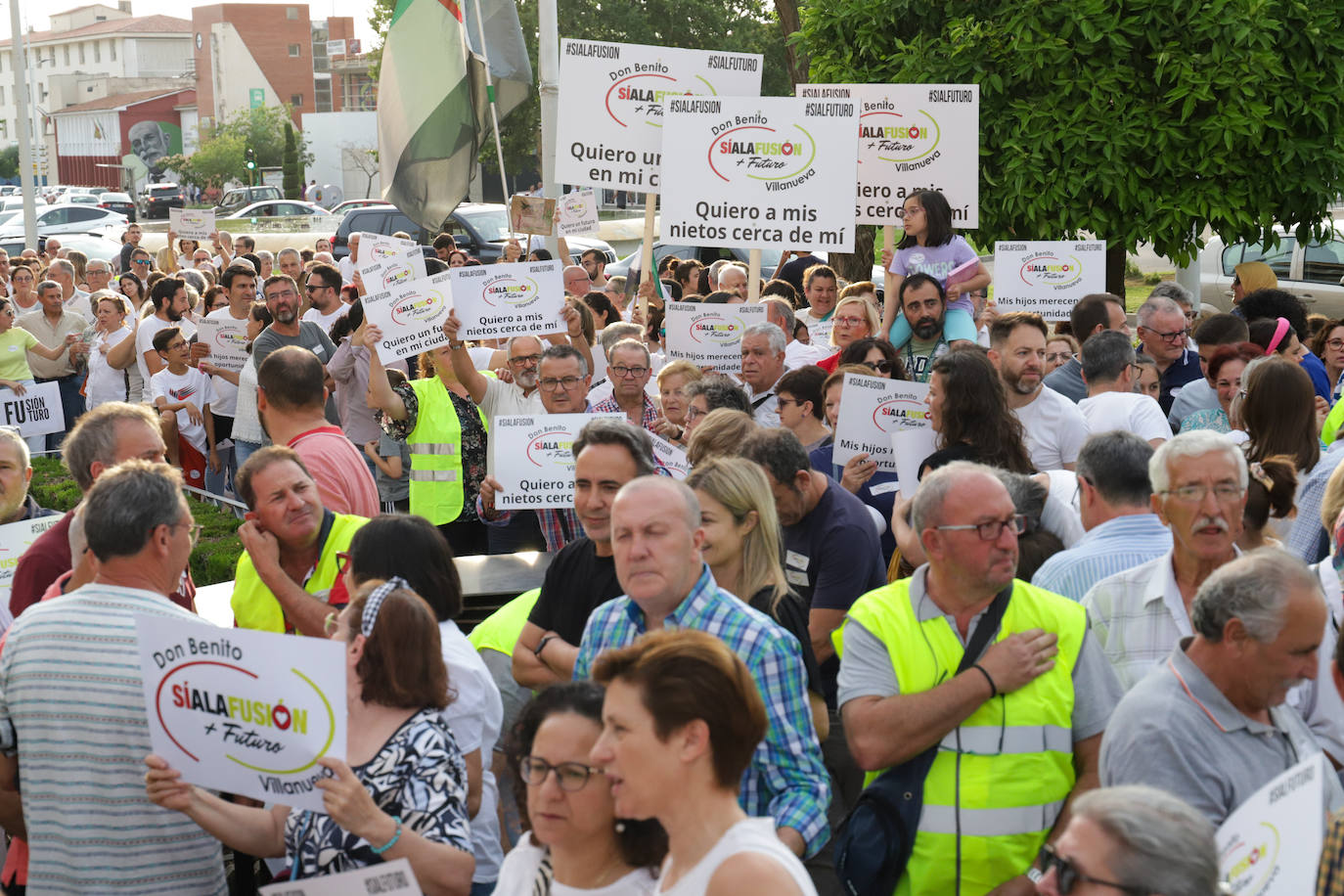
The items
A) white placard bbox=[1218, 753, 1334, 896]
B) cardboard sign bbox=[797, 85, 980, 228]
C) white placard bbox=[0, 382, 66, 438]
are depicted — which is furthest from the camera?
white placard bbox=[0, 382, 66, 438]

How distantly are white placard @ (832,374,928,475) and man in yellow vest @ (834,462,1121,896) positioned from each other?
2.77m

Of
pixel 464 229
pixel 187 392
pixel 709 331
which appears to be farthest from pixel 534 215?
pixel 464 229

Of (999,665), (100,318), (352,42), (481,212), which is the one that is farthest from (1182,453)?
(352,42)

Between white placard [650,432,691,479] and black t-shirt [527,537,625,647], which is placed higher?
white placard [650,432,691,479]

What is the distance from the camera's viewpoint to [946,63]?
12125 millimetres

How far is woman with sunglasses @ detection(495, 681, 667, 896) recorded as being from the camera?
119 inches

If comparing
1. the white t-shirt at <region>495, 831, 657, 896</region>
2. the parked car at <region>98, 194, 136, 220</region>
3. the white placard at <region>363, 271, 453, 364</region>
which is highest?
the parked car at <region>98, 194, 136, 220</region>

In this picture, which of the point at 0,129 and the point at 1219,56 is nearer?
the point at 1219,56

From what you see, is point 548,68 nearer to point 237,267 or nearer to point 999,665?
point 237,267

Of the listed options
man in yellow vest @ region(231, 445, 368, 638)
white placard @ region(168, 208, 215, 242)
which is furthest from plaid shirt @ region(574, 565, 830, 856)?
white placard @ region(168, 208, 215, 242)

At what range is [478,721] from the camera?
3.90 m

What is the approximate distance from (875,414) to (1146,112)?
21.0 ft

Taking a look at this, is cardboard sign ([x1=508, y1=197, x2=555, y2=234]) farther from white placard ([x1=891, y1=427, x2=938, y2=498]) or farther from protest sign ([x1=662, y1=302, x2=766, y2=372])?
white placard ([x1=891, y1=427, x2=938, y2=498])

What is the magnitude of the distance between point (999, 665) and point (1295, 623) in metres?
0.71
